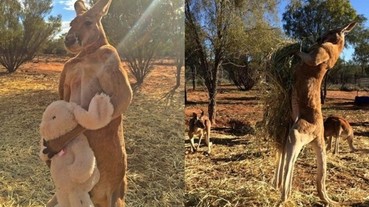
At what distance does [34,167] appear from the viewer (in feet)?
17.2

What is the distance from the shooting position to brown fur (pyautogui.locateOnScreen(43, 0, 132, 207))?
1916 mm

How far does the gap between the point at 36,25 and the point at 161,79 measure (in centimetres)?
256

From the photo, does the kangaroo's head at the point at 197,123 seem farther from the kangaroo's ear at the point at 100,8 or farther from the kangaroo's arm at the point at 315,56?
the kangaroo's ear at the point at 100,8

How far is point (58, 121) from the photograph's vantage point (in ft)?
6.17

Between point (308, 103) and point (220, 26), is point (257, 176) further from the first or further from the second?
point (220, 26)

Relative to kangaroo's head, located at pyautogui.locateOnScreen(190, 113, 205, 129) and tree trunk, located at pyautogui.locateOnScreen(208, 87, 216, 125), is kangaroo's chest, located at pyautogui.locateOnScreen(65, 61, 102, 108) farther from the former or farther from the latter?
tree trunk, located at pyautogui.locateOnScreen(208, 87, 216, 125)

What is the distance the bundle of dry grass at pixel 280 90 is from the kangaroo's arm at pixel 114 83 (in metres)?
2.25

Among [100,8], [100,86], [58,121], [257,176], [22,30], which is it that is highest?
[22,30]

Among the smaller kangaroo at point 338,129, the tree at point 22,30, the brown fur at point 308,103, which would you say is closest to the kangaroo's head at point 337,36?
the brown fur at point 308,103

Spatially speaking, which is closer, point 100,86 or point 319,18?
point 100,86

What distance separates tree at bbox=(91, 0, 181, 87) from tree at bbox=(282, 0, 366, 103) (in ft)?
26.0

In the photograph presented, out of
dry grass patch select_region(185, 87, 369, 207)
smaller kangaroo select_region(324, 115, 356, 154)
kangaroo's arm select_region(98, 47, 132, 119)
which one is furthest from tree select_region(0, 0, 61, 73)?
kangaroo's arm select_region(98, 47, 132, 119)

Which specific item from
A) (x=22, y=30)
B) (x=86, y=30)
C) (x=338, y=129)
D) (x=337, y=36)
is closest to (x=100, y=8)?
(x=86, y=30)

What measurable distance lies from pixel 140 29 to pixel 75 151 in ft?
19.5
